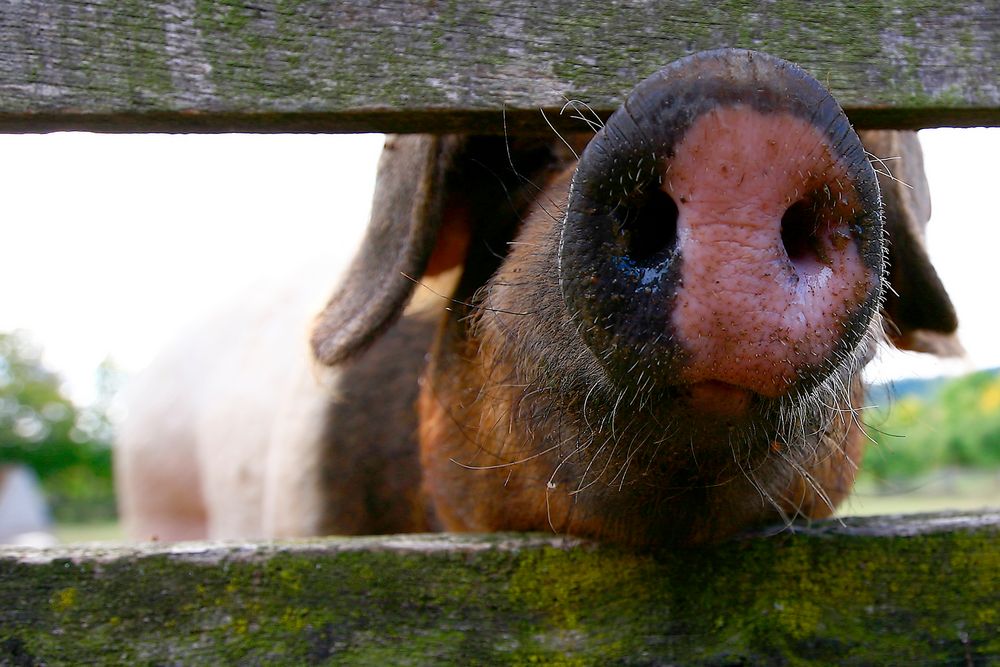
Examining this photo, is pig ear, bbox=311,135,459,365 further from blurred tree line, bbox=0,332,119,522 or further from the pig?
blurred tree line, bbox=0,332,119,522

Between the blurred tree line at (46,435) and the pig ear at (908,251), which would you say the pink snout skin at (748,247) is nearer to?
the pig ear at (908,251)

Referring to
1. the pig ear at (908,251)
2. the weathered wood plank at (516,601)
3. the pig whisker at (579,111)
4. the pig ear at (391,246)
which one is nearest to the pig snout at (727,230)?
the pig whisker at (579,111)

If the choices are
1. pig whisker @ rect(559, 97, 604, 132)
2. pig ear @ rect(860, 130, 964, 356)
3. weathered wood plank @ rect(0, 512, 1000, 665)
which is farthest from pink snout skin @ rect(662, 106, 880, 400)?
pig ear @ rect(860, 130, 964, 356)

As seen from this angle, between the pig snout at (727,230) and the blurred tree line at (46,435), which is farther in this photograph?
the blurred tree line at (46,435)

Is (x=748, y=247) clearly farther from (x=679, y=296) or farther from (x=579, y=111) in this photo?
(x=579, y=111)

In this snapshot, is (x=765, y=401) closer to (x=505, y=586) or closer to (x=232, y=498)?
(x=505, y=586)

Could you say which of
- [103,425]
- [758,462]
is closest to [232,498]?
[758,462]

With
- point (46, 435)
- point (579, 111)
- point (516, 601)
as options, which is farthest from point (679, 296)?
point (46, 435)
